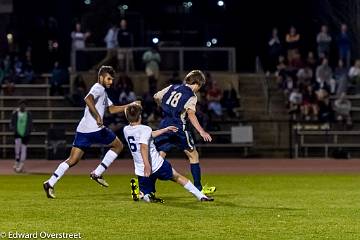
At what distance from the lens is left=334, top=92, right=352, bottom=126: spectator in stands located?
33.2 m

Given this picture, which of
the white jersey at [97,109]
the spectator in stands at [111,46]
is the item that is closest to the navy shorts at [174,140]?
the white jersey at [97,109]

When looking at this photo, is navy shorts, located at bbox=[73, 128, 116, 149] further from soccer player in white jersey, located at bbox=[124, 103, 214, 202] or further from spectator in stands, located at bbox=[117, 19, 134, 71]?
spectator in stands, located at bbox=[117, 19, 134, 71]

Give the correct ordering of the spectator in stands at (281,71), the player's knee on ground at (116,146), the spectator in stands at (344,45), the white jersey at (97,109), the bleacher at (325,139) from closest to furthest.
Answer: the white jersey at (97,109)
the player's knee on ground at (116,146)
the bleacher at (325,139)
the spectator in stands at (281,71)
the spectator in stands at (344,45)

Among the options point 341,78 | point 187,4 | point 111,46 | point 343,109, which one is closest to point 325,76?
point 341,78

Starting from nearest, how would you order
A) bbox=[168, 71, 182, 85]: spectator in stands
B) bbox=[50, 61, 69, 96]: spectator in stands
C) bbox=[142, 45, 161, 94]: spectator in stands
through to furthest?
bbox=[168, 71, 182, 85]: spectator in stands, bbox=[142, 45, 161, 94]: spectator in stands, bbox=[50, 61, 69, 96]: spectator in stands

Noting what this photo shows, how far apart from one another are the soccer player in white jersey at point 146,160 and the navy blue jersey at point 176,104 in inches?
30.5

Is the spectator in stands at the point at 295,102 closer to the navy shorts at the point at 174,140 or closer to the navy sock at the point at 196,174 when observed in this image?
the navy sock at the point at 196,174

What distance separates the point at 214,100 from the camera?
3341cm

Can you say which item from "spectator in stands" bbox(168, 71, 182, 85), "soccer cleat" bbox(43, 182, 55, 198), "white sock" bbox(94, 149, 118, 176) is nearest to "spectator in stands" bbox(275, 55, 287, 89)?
"spectator in stands" bbox(168, 71, 182, 85)

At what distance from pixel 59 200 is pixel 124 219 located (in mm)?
2959

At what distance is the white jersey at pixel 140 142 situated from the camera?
15086mm

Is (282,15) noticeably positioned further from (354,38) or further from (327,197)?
(327,197)

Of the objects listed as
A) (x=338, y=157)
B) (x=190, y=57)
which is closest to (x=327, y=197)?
(x=338, y=157)

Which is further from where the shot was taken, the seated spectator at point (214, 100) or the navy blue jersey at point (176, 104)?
the seated spectator at point (214, 100)
